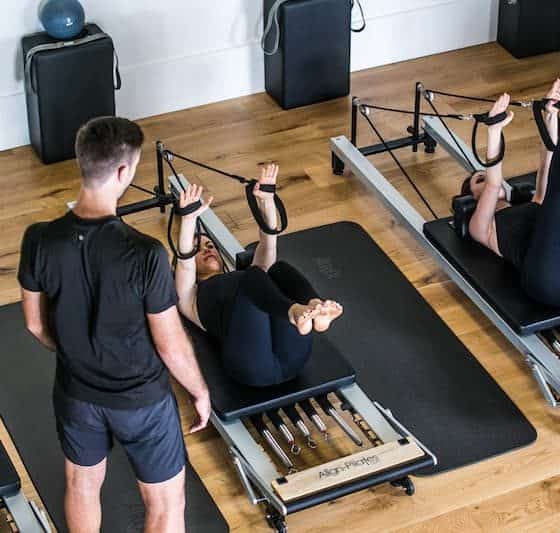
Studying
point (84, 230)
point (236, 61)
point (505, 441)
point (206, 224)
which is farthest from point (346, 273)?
point (84, 230)

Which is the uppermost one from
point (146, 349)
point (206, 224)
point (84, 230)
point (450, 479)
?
point (84, 230)

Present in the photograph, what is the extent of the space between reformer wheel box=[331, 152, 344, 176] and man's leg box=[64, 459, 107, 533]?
6.03ft

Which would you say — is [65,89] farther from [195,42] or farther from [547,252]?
[547,252]

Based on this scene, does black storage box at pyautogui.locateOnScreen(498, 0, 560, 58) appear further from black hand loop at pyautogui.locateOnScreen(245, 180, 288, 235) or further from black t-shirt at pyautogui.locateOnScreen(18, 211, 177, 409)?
black t-shirt at pyautogui.locateOnScreen(18, 211, 177, 409)

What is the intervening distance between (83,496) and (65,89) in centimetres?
188

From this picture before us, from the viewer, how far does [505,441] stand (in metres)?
3.19

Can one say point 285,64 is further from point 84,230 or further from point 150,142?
point 84,230

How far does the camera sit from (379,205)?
13.5 feet

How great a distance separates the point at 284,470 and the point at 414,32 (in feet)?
7.64

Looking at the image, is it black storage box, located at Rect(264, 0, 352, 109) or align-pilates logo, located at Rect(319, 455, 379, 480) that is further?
black storage box, located at Rect(264, 0, 352, 109)

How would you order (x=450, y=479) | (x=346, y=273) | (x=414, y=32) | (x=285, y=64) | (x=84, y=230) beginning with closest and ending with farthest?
(x=84, y=230) → (x=450, y=479) → (x=346, y=273) → (x=285, y=64) → (x=414, y=32)

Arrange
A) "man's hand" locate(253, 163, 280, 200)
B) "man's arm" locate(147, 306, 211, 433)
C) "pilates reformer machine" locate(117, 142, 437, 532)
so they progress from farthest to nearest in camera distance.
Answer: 1. "man's hand" locate(253, 163, 280, 200)
2. "pilates reformer machine" locate(117, 142, 437, 532)
3. "man's arm" locate(147, 306, 211, 433)

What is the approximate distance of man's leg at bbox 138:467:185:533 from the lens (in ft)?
8.60

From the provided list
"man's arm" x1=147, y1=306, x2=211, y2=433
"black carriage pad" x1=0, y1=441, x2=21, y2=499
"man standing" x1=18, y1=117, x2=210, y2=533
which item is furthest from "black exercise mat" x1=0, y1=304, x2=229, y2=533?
"man's arm" x1=147, y1=306, x2=211, y2=433
